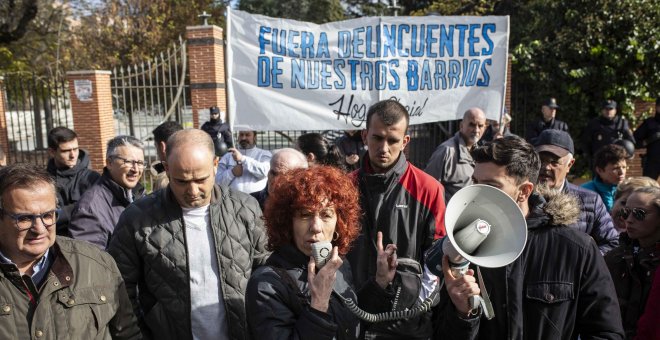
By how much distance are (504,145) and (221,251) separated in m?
1.41

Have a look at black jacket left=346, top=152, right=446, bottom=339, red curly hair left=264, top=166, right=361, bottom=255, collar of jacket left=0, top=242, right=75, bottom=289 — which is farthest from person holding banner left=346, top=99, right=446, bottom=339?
collar of jacket left=0, top=242, right=75, bottom=289

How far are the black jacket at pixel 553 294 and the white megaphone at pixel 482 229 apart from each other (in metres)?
0.23

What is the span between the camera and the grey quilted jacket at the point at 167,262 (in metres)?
2.56

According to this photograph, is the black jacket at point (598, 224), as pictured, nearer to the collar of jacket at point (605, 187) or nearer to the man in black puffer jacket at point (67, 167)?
the collar of jacket at point (605, 187)

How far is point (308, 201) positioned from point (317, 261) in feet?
0.91

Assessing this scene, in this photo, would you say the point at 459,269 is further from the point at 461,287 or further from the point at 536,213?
the point at 536,213

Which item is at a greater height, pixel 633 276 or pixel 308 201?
pixel 308 201

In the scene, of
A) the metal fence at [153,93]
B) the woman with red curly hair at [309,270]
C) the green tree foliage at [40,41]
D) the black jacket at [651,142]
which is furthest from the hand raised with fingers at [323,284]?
the green tree foliage at [40,41]

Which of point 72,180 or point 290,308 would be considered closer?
point 290,308

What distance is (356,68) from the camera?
6340 mm

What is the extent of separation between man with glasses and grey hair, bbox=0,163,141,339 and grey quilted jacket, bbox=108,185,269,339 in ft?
0.75

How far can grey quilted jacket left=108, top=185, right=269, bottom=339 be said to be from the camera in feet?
8.39

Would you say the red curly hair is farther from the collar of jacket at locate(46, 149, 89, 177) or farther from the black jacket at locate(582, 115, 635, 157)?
the black jacket at locate(582, 115, 635, 157)

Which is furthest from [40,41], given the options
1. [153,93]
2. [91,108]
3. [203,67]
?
[203,67]
